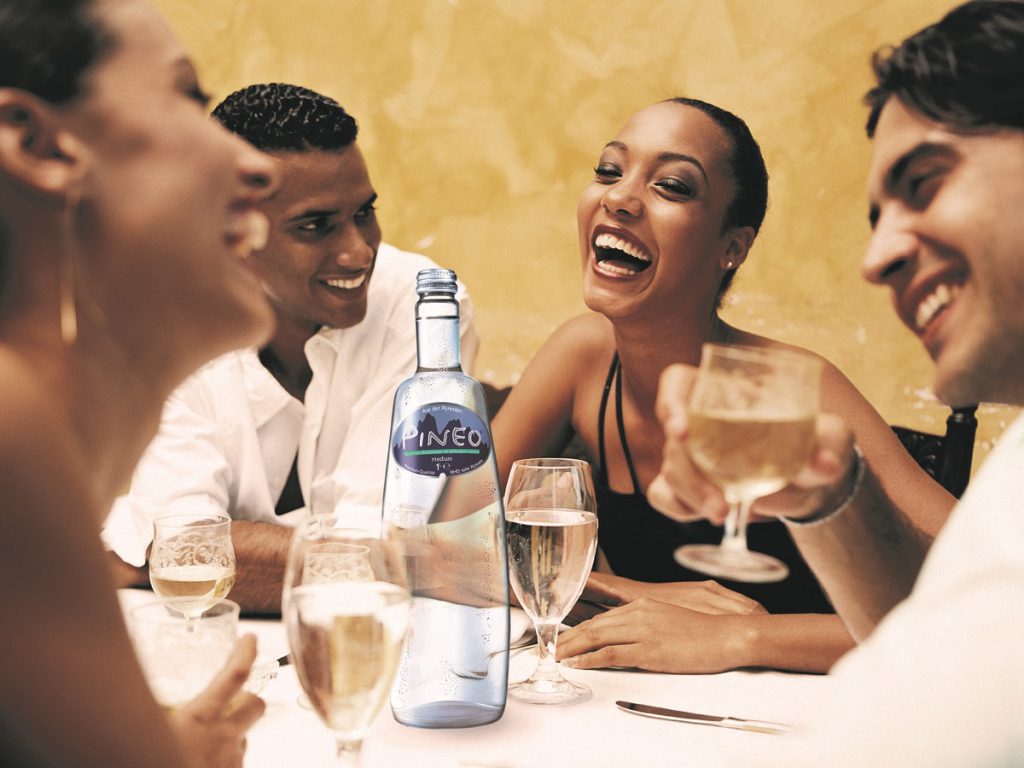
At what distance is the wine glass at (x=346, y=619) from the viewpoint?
75cm

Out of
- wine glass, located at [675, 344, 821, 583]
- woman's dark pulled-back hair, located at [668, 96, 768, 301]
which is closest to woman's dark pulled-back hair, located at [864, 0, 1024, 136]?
wine glass, located at [675, 344, 821, 583]

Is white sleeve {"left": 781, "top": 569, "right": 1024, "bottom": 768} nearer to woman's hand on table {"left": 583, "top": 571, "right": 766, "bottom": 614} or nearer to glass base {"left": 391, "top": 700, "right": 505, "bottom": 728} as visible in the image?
glass base {"left": 391, "top": 700, "right": 505, "bottom": 728}

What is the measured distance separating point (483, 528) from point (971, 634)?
0.60 m

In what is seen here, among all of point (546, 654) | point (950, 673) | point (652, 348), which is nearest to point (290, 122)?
point (652, 348)

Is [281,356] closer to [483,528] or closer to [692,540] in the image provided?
[692,540]

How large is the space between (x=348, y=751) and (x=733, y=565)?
1.16 feet

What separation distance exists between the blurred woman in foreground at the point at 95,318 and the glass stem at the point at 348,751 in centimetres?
8

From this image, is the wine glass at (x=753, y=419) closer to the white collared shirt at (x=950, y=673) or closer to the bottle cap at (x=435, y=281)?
the white collared shirt at (x=950, y=673)

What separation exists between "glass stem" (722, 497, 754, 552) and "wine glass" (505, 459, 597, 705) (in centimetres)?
18

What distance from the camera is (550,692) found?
3.70 feet

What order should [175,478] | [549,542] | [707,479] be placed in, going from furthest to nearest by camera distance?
[175,478], [549,542], [707,479]

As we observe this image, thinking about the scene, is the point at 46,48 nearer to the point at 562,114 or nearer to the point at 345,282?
the point at 345,282

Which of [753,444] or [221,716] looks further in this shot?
[753,444]

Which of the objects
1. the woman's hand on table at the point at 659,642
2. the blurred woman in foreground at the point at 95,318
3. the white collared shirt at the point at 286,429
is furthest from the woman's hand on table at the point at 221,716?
the white collared shirt at the point at 286,429
